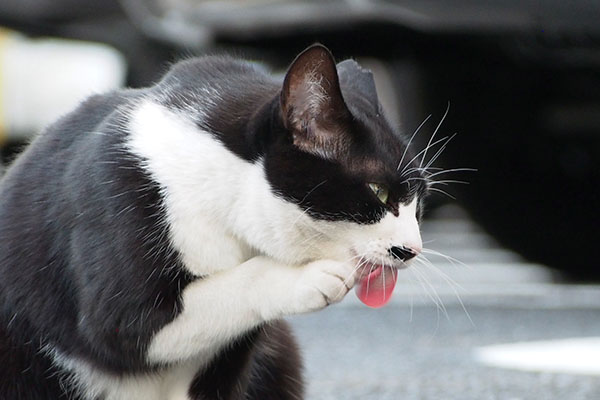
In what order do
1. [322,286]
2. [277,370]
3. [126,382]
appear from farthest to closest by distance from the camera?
[277,370] < [126,382] < [322,286]

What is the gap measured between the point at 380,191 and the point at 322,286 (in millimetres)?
221

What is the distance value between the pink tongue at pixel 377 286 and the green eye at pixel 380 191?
5.1 inches

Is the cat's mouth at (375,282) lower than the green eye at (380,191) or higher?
lower

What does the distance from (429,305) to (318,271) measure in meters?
2.65

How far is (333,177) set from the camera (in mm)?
2266

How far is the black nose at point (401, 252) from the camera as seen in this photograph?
2.22 metres

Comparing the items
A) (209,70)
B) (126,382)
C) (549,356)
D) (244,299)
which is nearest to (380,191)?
(244,299)

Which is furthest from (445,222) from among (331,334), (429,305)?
(331,334)

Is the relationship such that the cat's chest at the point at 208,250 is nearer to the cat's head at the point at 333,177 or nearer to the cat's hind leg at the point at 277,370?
the cat's head at the point at 333,177

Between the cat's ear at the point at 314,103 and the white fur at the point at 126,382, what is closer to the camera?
the cat's ear at the point at 314,103

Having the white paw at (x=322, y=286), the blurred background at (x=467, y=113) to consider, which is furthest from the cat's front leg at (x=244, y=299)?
the blurred background at (x=467, y=113)

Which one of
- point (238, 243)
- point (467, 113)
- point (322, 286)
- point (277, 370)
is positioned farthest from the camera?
point (467, 113)

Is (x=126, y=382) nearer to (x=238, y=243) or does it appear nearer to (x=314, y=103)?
(x=238, y=243)

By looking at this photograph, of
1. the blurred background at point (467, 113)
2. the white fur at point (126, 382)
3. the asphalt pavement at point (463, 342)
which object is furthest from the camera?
the blurred background at point (467, 113)
